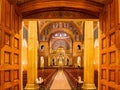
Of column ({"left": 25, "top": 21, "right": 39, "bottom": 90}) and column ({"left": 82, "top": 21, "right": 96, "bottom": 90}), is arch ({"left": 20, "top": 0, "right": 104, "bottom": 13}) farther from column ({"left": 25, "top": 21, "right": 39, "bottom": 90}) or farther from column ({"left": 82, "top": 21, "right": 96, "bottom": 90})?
column ({"left": 82, "top": 21, "right": 96, "bottom": 90})

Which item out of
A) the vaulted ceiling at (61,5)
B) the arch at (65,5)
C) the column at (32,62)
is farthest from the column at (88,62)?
the arch at (65,5)

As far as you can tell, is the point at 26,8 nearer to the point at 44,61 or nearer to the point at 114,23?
the point at 114,23

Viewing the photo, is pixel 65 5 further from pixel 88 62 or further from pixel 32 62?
pixel 88 62

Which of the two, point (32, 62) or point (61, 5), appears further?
point (32, 62)

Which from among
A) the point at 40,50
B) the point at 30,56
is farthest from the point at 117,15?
the point at 40,50

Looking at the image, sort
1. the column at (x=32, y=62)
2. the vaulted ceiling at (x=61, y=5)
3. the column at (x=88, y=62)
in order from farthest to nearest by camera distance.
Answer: the column at (x=88, y=62)
the column at (x=32, y=62)
the vaulted ceiling at (x=61, y=5)

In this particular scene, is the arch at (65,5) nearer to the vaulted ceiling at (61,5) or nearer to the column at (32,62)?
the vaulted ceiling at (61,5)

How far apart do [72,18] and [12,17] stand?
1681 mm

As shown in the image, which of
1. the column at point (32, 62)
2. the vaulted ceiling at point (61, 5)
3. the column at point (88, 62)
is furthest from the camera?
the column at point (88, 62)

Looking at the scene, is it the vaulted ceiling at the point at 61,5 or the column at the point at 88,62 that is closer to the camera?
the vaulted ceiling at the point at 61,5

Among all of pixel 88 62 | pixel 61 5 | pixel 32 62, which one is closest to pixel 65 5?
pixel 61 5

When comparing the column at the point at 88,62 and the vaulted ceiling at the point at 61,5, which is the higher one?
the vaulted ceiling at the point at 61,5

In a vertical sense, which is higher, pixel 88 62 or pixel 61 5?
pixel 61 5

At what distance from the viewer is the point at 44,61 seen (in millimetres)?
44594
